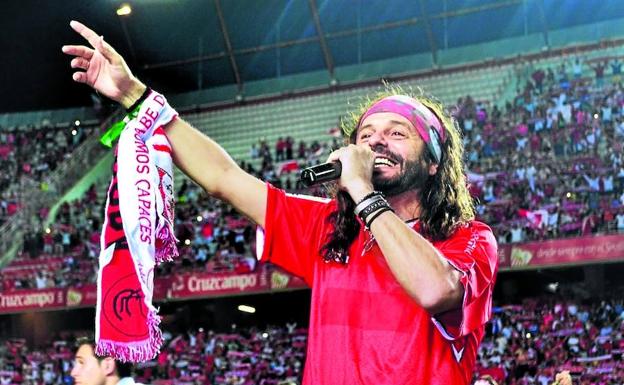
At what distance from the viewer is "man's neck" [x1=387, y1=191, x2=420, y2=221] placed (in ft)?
9.18

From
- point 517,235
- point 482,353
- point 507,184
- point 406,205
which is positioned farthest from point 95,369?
point 507,184

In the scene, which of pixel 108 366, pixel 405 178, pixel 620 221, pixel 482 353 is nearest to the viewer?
pixel 405 178

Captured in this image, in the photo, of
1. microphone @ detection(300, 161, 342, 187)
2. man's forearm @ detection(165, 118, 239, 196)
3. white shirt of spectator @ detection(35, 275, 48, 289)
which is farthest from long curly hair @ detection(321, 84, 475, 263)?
white shirt of spectator @ detection(35, 275, 48, 289)

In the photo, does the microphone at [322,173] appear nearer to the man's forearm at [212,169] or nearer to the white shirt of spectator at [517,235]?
the man's forearm at [212,169]

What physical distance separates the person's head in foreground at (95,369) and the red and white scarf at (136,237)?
102 inches

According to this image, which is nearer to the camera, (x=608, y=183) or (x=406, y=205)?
(x=406, y=205)

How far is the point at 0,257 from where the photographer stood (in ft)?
76.1

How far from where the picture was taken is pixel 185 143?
2.96m

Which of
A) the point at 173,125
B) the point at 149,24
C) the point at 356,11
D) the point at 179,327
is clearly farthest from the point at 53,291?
the point at 173,125

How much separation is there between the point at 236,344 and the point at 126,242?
1711 centimetres

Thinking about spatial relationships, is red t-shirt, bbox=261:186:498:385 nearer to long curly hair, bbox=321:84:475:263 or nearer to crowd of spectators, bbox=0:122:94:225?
long curly hair, bbox=321:84:475:263

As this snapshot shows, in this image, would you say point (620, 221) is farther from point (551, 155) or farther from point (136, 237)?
point (136, 237)

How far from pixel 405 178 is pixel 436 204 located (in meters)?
0.14

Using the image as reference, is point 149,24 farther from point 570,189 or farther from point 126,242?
point 126,242
